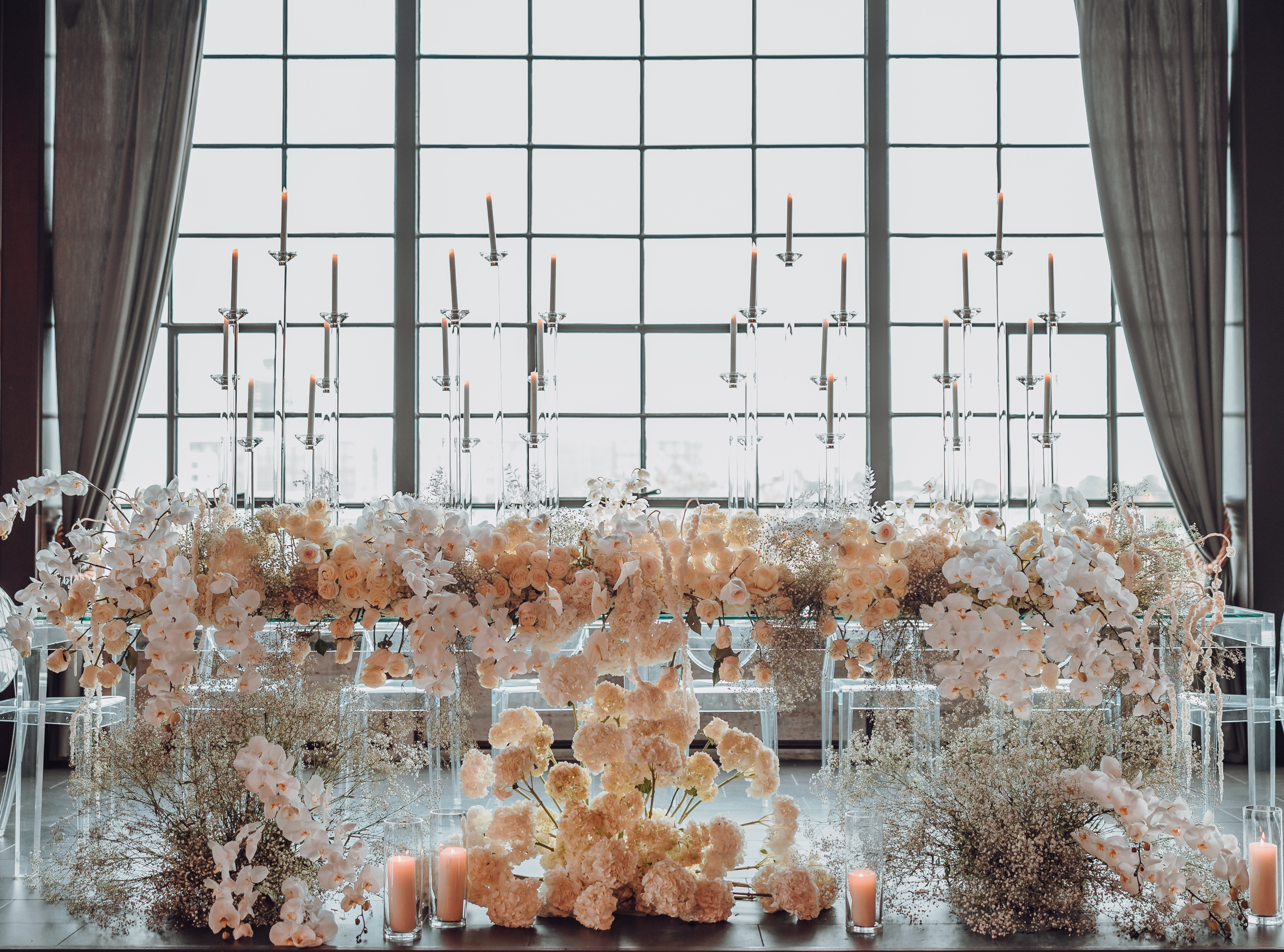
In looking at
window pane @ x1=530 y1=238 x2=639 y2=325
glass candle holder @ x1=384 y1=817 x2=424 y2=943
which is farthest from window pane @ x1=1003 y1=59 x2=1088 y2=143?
glass candle holder @ x1=384 y1=817 x2=424 y2=943

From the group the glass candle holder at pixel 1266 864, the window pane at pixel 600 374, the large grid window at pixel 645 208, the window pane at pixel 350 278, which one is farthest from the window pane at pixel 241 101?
the glass candle holder at pixel 1266 864

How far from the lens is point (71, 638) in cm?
234

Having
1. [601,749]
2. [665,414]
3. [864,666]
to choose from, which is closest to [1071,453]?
[665,414]

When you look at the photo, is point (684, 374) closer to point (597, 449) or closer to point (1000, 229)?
point (597, 449)

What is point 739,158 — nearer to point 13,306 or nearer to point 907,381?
point 907,381

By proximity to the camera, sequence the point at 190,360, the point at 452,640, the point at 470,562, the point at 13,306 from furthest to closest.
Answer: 1. the point at 190,360
2. the point at 13,306
3. the point at 470,562
4. the point at 452,640

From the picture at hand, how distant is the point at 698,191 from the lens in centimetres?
534

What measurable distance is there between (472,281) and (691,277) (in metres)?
1.07

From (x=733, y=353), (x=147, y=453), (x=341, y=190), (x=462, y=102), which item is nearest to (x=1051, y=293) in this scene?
(x=733, y=353)

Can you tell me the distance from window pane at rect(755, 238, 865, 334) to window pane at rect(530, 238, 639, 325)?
530 millimetres

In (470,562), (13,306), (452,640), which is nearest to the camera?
(452,640)

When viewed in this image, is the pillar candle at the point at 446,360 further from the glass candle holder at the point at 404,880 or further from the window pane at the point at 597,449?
the window pane at the point at 597,449

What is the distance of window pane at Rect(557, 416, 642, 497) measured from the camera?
5262mm

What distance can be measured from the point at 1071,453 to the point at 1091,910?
3215mm
